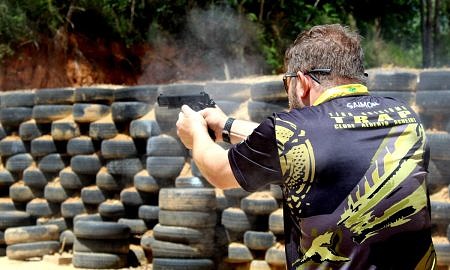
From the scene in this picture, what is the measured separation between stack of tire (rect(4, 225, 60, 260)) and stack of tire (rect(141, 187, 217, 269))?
1746 millimetres

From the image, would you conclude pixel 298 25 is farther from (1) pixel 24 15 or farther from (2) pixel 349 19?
(1) pixel 24 15

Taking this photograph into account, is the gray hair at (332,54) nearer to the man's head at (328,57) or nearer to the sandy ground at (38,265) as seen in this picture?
Result: the man's head at (328,57)

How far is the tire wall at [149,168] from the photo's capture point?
6062 millimetres

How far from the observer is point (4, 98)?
9180 millimetres

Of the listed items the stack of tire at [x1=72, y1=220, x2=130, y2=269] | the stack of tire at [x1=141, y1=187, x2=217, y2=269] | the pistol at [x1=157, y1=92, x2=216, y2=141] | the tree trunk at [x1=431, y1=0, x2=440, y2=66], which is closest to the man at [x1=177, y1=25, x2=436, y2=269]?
the pistol at [x1=157, y1=92, x2=216, y2=141]

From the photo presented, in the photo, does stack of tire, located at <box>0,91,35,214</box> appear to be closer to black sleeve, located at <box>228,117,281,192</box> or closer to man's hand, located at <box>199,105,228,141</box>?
man's hand, located at <box>199,105,228,141</box>

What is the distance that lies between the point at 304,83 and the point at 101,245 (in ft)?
17.6

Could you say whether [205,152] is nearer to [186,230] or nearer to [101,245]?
[186,230]

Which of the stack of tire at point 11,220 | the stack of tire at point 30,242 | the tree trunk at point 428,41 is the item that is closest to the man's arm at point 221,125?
the stack of tire at point 30,242

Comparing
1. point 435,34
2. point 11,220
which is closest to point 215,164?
point 11,220

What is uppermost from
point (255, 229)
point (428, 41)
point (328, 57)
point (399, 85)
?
point (328, 57)

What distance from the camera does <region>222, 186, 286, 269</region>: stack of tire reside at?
6461 millimetres

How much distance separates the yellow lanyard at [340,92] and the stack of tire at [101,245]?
208 inches

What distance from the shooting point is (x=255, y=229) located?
662cm
